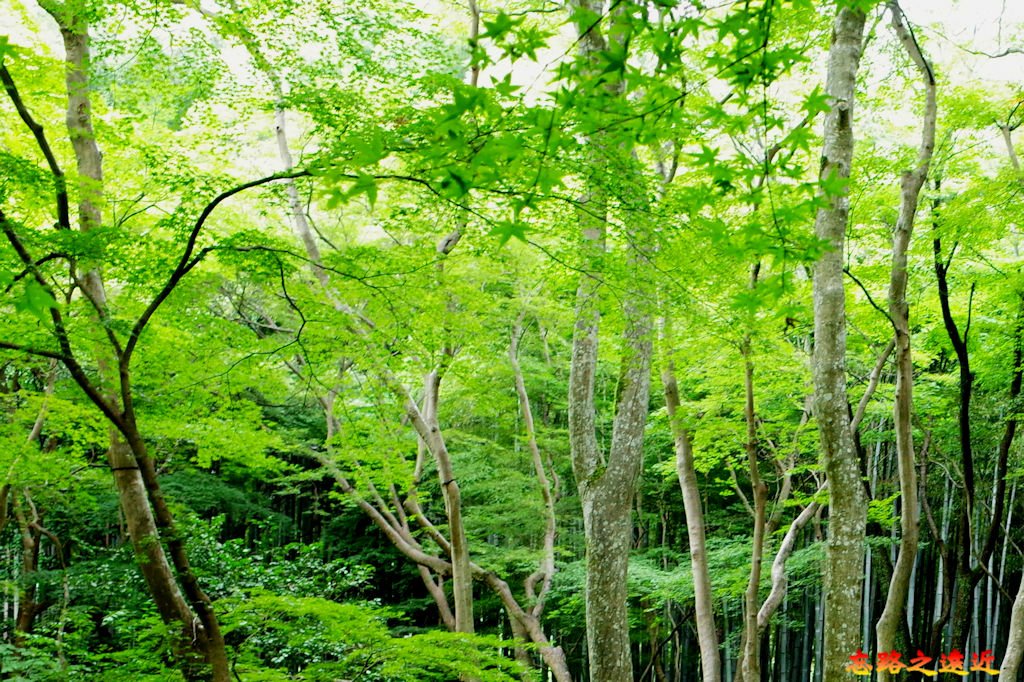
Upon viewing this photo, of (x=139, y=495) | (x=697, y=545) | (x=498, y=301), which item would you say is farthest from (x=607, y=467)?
(x=498, y=301)

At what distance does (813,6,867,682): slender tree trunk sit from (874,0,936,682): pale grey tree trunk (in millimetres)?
991

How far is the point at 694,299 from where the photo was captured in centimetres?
466

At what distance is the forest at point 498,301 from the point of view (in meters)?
2.52

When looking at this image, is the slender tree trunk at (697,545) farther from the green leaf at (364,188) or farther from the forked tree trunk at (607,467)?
the green leaf at (364,188)

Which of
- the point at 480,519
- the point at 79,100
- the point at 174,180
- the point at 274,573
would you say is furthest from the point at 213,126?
the point at 480,519

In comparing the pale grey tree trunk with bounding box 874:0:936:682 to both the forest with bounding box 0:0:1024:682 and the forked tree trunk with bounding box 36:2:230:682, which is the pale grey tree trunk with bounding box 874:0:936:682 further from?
the forked tree trunk with bounding box 36:2:230:682

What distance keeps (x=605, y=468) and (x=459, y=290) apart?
5.63 feet

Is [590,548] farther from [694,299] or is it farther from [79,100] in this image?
[79,100]

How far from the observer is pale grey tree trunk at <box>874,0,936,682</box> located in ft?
15.6

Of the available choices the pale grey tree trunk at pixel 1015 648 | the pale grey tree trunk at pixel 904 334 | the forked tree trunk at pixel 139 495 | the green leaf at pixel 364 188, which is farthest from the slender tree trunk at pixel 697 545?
the green leaf at pixel 364 188

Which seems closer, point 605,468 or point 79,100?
point 79,100

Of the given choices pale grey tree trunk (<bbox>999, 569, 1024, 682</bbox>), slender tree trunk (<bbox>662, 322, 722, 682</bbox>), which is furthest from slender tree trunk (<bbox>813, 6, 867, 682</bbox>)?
pale grey tree trunk (<bbox>999, 569, 1024, 682</bbox>)

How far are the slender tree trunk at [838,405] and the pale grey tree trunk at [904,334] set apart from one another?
3.25 ft

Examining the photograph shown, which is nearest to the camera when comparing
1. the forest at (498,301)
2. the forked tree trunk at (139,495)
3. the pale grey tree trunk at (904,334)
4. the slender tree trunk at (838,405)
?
the forest at (498,301)
